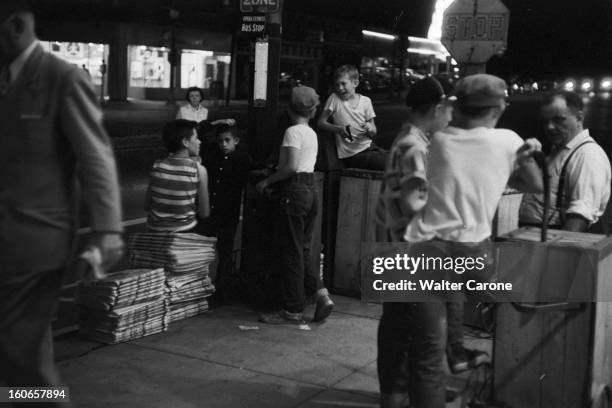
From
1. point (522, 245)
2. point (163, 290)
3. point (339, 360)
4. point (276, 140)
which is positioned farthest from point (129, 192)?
point (522, 245)

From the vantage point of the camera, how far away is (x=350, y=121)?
8.38 metres

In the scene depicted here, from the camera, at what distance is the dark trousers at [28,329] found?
10.0 ft

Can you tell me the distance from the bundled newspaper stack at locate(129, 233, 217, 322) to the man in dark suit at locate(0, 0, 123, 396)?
3115 millimetres

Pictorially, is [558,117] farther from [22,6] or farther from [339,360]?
[22,6]

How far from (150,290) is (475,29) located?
16.5 ft

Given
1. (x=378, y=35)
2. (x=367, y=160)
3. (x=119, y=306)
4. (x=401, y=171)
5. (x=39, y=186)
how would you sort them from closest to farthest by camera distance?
(x=39, y=186), (x=401, y=171), (x=119, y=306), (x=367, y=160), (x=378, y=35)

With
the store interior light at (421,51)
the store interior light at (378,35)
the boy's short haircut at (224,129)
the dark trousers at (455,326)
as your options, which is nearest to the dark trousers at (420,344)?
the dark trousers at (455,326)

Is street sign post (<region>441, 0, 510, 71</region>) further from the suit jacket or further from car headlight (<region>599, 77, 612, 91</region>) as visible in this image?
car headlight (<region>599, 77, 612, 91</region>)

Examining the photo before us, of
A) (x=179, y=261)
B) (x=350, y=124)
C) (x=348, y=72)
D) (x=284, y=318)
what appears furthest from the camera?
(x=348, y=72)

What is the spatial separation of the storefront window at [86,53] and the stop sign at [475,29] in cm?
3542

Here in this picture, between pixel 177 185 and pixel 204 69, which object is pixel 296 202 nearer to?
pixel 177 185

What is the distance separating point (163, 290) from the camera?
625cm

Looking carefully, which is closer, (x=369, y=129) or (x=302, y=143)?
(x=302, y=143)

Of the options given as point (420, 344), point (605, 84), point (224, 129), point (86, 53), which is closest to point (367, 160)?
point (224, 129)
